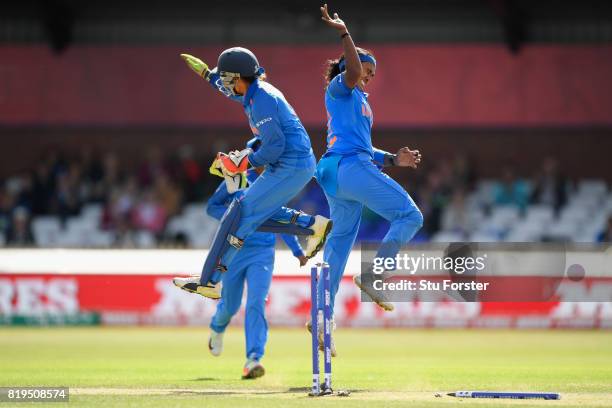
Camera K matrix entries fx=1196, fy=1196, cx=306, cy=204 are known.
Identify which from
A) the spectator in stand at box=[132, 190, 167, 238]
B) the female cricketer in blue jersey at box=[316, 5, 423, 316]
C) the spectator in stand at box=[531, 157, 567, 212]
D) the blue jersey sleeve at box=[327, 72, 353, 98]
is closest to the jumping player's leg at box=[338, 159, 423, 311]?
the female cricketer in blue jersey at box=[316, 5, 423, 316]

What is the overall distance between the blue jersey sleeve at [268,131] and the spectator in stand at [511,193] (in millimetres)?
12410

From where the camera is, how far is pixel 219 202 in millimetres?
10914

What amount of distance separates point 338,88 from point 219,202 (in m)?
2.05

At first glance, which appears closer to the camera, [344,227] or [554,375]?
[344,227]

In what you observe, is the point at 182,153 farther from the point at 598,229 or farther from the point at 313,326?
the point at 313,326

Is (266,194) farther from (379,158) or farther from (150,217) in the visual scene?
(150,217)

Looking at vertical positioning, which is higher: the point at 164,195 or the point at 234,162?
the point at 164,195

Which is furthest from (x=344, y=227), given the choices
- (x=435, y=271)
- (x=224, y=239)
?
(x=435, y=271)

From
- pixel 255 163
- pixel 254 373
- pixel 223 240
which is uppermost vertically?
pixel 255 163

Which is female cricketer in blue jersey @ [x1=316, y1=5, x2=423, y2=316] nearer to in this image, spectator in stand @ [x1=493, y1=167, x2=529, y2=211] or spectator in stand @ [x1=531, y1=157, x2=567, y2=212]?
spectator in stand @ [x1=493, y1=167, x2=529, y2=211]

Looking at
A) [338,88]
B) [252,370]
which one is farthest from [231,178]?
[252,370]

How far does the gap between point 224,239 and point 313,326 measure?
3.69 feet

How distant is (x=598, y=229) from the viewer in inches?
785

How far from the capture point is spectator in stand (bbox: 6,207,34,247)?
66.6 ft
